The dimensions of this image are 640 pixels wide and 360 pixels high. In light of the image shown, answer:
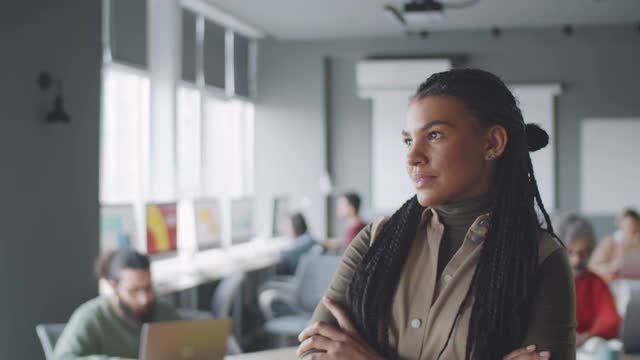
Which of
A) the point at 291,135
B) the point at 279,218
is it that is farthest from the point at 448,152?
the point at 291,135

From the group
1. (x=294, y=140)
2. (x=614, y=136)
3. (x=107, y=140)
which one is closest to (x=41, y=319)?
(x=107, y=140)

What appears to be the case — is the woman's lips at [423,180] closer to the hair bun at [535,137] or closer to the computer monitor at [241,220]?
the hair bun at [535,137]

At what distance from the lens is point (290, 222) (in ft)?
24.9

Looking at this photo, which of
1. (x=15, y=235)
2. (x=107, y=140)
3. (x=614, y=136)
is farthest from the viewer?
(x=614, y=136)

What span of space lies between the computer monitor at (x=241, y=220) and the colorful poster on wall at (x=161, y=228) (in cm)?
130

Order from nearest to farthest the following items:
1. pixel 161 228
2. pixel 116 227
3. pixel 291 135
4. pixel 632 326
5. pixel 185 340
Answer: pixel 185 340
pixel 632 326
pixel 116 227
pixel 161 228
pixel 291 135

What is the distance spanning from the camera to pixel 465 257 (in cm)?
123

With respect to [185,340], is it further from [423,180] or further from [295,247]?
[295,247]

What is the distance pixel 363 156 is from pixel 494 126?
8.39 meters

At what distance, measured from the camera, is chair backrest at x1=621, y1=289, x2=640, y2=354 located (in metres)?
2.96

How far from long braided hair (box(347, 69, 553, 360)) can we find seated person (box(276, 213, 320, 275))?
6.05m

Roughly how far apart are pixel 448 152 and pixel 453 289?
8.2 inches

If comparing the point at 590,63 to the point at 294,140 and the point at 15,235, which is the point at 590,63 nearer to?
the point at 294,140

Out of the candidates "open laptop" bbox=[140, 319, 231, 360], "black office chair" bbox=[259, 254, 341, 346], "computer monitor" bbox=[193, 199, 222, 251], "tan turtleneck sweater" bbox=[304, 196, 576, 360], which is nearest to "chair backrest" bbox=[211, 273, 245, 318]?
"black office chair" bbox=[259, 254, 341, 346]
